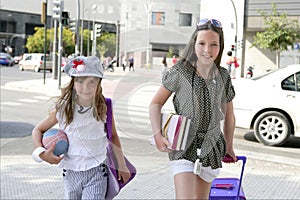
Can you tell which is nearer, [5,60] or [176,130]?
[176,130]

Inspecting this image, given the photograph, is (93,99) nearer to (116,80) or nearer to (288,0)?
(116,80)

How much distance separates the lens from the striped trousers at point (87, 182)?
2.41m

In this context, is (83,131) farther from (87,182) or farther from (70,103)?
(87,182)

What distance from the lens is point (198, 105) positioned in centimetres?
185

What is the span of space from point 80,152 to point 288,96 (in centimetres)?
540

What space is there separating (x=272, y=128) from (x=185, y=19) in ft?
21.9

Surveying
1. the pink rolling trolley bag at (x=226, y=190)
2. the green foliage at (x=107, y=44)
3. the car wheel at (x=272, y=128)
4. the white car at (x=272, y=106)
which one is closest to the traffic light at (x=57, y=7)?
the green foliage at (x=107, y=44)

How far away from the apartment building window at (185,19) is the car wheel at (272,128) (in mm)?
6231

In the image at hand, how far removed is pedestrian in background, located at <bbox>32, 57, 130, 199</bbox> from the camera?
2.19 metres

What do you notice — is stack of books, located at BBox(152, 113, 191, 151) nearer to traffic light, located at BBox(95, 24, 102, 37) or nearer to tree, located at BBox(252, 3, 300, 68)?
traffic light, located at BBox(95, 24, 102, 37)

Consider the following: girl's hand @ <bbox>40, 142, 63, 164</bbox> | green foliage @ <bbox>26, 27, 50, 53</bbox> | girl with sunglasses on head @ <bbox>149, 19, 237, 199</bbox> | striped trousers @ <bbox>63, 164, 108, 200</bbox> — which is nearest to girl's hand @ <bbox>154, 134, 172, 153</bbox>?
girl with sunglasses on head @ <bbox>149, 19, 237, 199</bbox>

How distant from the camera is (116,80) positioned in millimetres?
1981

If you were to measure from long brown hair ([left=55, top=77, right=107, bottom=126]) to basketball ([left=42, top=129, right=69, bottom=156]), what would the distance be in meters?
0.08

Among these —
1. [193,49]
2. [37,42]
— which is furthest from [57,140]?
[37,42]
